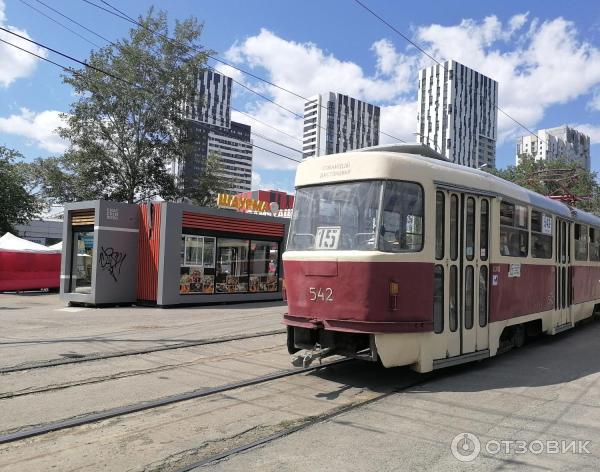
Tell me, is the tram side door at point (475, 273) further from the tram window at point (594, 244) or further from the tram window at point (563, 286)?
the tram window at point (594, 244)

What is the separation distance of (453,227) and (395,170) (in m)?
1.32

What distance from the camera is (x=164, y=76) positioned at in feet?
105

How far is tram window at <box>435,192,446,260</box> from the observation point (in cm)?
744

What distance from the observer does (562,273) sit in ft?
38.9

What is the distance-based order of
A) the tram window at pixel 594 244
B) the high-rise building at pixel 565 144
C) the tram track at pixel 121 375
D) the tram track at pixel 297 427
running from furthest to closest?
the high-rise building at pixel 565 144
the tram window at pixel 594 244
the tram track at pixel 121 375
the tram track at pixel 297 427

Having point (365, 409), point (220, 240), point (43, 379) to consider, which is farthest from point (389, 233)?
point (220, 240)

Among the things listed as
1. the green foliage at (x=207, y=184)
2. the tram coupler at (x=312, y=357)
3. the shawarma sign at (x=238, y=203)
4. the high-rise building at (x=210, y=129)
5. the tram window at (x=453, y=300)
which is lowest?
the tram coupler at (x=312, y=357)

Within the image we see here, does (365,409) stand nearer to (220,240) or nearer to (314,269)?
(314,269)

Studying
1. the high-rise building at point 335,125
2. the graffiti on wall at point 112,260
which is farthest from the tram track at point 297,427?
the graffiti on wall at point 112,260

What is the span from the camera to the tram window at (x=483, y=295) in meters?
8.25

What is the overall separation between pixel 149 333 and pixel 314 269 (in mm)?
6374

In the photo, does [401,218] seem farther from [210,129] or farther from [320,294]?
[210,129]

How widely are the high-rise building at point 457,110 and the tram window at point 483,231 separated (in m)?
15.2

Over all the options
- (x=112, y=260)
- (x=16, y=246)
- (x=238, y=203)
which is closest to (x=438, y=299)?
(x=112, y=260)
